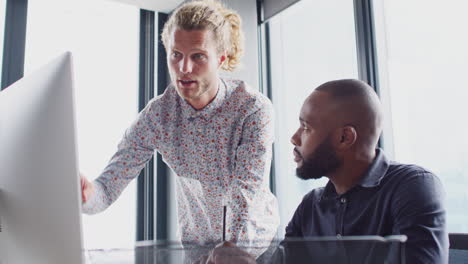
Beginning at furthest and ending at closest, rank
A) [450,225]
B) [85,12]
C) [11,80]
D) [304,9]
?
[85,12] < [304,9] < [11,80] < [450,225]

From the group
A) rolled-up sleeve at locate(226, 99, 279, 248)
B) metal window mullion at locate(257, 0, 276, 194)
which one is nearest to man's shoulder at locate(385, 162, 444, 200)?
rolled-up sleeve at locate(226, 99, 279, 248)

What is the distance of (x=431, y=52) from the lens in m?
1.68

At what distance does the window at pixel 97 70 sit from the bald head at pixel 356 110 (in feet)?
5.64

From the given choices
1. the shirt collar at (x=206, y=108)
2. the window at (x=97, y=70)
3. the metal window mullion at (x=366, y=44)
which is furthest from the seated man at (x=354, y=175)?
the window at (x=97, y=70)

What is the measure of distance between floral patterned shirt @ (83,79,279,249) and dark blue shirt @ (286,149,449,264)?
0.82 feet

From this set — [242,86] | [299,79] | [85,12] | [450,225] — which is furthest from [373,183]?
[85,12]

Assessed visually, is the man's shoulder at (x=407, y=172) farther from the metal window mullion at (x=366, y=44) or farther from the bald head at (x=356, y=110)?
the metal window mullion at (x=366, y=44)

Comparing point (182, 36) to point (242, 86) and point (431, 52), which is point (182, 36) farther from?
point (431, 52)

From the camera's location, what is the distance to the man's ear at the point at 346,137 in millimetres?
1058

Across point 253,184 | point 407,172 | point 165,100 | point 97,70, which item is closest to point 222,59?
point 165,100

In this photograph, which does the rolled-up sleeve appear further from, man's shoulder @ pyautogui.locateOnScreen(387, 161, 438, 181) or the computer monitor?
the computer monitor

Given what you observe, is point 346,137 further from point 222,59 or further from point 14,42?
point 14,42

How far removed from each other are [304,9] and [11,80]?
1633 mm

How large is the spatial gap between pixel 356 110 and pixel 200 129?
22.8 inches
